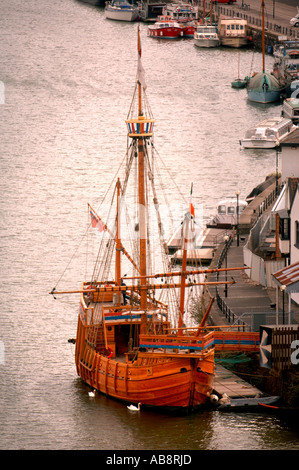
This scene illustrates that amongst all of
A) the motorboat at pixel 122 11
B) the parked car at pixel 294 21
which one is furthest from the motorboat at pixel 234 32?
the motorboat at pixel 122 11

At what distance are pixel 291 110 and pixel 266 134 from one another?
7260 millimetres

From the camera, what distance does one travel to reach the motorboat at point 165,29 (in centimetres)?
17888

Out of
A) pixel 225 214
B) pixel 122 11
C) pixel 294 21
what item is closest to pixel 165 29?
pixel 122 11

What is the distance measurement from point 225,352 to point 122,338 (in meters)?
4.42

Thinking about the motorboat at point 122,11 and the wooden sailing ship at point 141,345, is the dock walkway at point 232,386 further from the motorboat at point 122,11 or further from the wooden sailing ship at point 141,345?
the motorboat at point 122,11

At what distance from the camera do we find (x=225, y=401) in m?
54.8

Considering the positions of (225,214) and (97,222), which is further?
(225,214)

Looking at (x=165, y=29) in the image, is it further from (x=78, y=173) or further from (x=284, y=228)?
(x=284, y=228)

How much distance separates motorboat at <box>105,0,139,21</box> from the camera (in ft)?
637

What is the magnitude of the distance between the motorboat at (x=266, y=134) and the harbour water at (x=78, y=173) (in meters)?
0.90

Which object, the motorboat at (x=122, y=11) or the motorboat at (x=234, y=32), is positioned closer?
the motorboat at (x=234, y=32)

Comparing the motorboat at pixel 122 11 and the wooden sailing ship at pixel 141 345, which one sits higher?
the wooden sailing ship at pixel 141 345

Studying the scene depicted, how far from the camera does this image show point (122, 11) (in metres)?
195

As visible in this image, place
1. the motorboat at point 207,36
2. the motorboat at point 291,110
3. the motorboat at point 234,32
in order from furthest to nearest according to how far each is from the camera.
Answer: the motorboat at point 207,36, the motorboat at point 234,32, the motorboat at point 291,110
